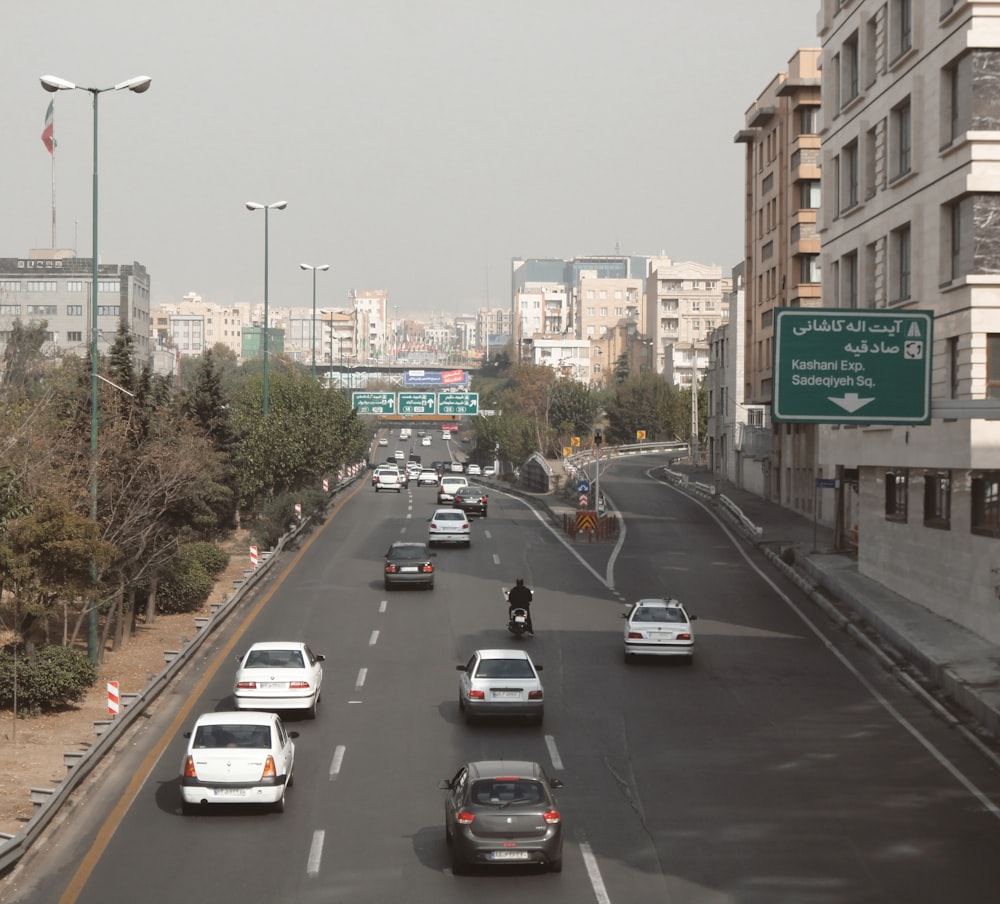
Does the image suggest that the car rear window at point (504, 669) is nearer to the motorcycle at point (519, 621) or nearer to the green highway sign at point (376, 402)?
the motorcycle at point (519, 621)

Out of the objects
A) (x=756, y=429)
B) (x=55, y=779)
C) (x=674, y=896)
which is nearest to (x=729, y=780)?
(x=674, y=896)

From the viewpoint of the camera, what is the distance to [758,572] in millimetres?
48406

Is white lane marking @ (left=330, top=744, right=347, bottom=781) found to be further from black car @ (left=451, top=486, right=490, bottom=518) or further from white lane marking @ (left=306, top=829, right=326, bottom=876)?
black car @ (left=451, top=486, right=490, bottom=518)

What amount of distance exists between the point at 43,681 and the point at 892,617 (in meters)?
21.3

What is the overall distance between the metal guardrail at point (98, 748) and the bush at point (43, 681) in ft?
4.68

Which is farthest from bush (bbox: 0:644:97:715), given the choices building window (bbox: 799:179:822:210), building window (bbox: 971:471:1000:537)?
building window (bbox: 799:179:822:210)

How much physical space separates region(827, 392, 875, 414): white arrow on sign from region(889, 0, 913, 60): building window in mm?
18156

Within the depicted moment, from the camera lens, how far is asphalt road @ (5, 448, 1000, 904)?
16.1 meters

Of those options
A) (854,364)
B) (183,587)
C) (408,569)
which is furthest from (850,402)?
(183,587)

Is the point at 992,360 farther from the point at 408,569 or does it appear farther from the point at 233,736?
the point at 233,736

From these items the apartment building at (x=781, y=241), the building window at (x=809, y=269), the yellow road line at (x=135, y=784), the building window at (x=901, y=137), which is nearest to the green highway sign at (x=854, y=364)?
the yellow road line at (x=135, y=784)

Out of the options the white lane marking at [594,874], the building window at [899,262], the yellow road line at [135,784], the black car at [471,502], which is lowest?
the yellow road line at [135,784]

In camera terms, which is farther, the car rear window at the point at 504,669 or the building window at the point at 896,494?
the building window at the point at 896,494

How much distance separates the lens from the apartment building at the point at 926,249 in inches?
1282
